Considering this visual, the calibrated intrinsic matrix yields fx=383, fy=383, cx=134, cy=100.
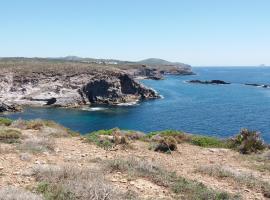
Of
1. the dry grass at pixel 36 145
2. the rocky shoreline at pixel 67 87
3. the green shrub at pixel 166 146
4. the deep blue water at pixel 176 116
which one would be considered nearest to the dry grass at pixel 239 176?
the green shrub at pixel 166 146

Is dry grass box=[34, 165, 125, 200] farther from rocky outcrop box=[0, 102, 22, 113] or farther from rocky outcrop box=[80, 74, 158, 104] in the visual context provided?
rocky outcrop box=[80, 74, 158, 104]

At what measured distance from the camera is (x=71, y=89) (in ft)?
316

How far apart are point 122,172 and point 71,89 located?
8520 centimetres

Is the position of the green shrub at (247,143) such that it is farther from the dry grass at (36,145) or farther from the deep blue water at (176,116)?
the deep blue water at (176,116)

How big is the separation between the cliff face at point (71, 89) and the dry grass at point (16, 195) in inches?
3142

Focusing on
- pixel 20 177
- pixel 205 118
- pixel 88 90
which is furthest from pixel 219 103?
pixel 20 177

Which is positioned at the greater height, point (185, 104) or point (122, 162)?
point (122, 162)

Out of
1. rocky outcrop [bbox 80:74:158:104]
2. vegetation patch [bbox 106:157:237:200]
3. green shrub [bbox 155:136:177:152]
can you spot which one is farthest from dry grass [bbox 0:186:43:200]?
rocky outcrop [bbox 80:74:158:104]

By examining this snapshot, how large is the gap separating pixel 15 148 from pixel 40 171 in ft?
13.7

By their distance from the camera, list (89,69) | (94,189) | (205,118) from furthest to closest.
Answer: (89,69) → (205,118) → (94,189)

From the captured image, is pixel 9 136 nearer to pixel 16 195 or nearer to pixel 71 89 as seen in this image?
pixel 16 195

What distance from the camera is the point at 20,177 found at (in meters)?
11.4

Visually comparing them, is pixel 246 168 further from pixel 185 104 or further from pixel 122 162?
pixel 185 104

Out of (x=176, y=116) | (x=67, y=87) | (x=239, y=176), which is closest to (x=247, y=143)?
(x=239, y=176)
